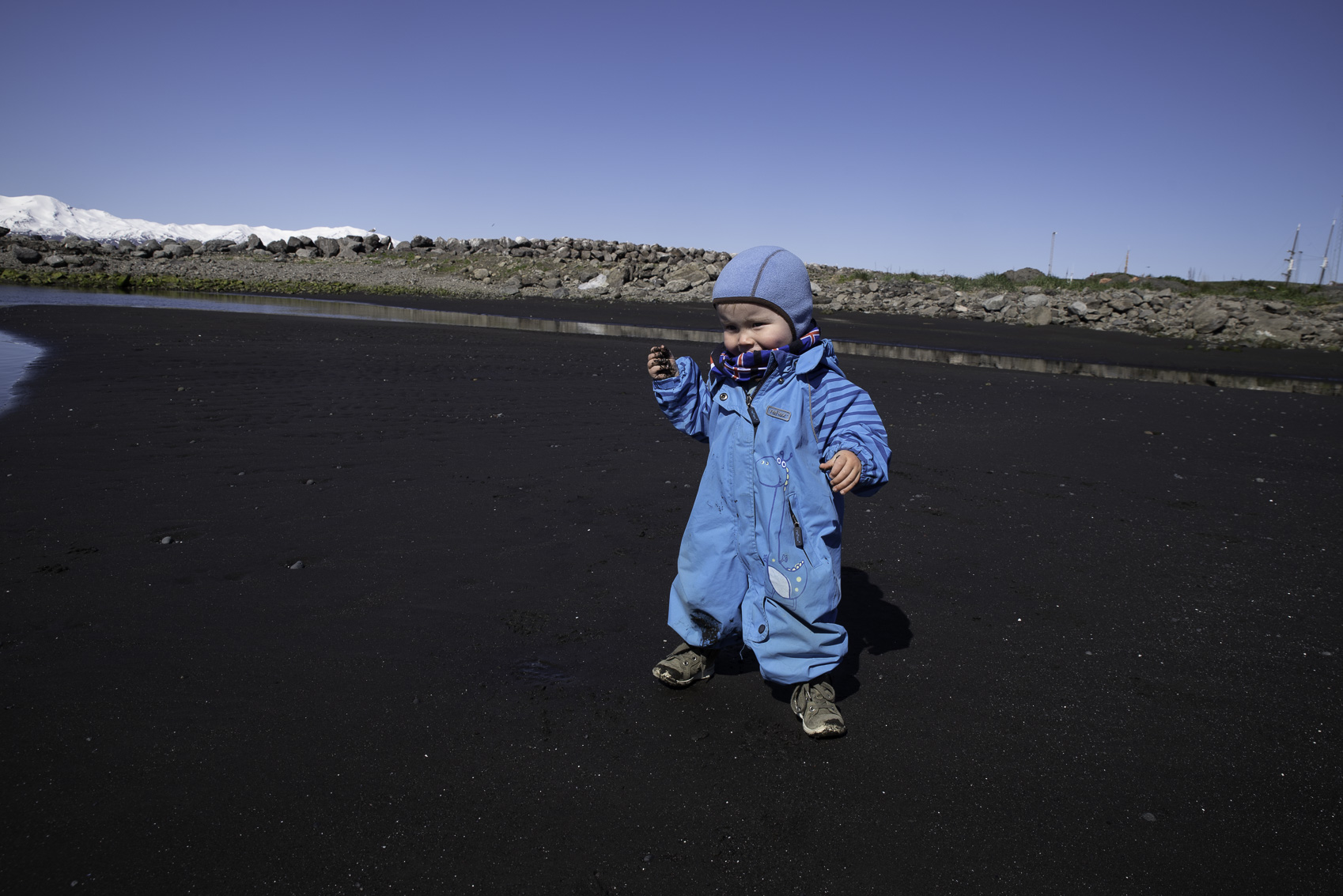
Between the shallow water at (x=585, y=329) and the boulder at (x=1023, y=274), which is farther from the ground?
the boulder at (x=1023, y=274)

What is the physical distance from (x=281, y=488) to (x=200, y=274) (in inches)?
1196

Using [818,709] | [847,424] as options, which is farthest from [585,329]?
[818,709]

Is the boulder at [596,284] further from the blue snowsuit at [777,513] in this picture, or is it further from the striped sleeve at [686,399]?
the blue snowsuit at [777,513]

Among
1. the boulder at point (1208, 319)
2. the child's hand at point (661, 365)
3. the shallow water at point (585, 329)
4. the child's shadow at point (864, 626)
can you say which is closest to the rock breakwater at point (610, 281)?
the boulder at point (1208, 319)

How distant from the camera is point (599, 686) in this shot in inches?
109

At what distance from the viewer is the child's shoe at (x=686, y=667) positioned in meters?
2.74

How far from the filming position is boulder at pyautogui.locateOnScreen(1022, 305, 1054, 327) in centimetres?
2194

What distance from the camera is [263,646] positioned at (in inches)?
114

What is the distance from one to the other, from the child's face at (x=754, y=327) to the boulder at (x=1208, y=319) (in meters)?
20.5

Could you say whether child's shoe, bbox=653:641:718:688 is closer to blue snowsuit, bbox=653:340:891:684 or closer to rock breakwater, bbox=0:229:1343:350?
blue snowsuit, bbox=653:340:891:684

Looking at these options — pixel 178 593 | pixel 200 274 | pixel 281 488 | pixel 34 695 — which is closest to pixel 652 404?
pixel 281 488

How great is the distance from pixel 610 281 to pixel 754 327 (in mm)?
26988

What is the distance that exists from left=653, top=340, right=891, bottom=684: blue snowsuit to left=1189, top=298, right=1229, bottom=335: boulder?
20.4 meters

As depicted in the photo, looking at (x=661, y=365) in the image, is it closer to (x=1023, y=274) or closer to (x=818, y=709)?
(x=818, y=709)
